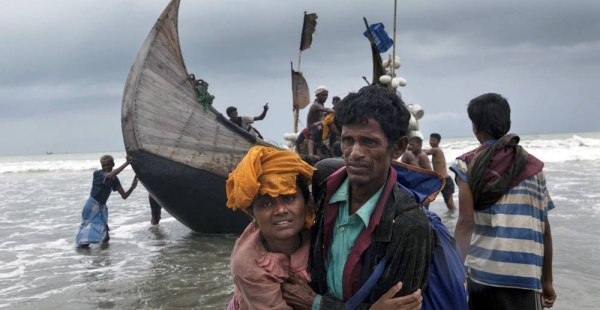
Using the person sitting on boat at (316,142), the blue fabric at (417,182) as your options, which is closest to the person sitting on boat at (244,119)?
the person sitting on boat at (316,142)

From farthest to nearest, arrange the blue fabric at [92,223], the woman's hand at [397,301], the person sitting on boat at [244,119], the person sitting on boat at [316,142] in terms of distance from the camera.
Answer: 1. the person sitting on boat at [244,119]
2. the person sitting on boat at [316,142]
3. the blue fabric at [92,223]
4. the woman's hand at [397,301]

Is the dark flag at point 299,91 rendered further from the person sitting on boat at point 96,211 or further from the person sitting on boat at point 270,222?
the person sitting on boat at point 270,222

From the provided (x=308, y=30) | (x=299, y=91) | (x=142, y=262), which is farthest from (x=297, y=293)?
(x=308, y=30)

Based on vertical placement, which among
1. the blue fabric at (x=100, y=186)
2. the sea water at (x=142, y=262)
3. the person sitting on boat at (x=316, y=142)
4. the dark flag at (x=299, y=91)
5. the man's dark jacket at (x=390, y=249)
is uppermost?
the dark flag at (x=299, y=91)

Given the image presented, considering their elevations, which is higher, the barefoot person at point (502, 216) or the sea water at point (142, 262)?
the barefoot person at point (502, 216)

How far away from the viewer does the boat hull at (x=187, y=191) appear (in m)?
7.61

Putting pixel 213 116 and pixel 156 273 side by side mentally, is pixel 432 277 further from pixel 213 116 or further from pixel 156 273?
pixel 213 116

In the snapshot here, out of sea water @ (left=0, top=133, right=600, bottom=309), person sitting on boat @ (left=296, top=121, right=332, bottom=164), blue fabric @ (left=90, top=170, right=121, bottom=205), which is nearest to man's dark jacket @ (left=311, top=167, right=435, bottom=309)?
sea water @ (left=0, top=133, right=600, bottom=309)

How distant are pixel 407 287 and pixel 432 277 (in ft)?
0.45

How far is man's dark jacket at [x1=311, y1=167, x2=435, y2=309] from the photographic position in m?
1.45

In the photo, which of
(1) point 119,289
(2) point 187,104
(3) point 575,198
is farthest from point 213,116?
(3) point 575,198

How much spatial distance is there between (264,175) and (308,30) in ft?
32.6

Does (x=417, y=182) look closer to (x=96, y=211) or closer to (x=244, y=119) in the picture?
(x=96, y=211)

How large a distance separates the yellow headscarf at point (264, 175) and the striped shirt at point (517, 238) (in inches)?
44.1
